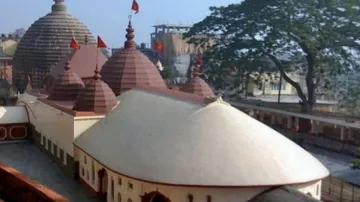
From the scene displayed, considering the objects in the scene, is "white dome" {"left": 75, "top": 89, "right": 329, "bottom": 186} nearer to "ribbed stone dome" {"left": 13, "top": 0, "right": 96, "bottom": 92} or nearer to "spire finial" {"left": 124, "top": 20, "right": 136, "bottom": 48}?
"spire finial" {"left": 124, "top": 20, "right": 136, "bottom": 48}

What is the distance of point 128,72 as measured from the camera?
950 inches

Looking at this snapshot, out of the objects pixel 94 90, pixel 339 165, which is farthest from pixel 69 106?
pixel 339 165

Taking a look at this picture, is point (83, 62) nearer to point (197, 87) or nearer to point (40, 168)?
point (197, 87)

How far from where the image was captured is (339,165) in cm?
2867

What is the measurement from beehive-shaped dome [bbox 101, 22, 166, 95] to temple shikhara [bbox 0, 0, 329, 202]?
46 mm

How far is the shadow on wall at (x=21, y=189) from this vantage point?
580 inches

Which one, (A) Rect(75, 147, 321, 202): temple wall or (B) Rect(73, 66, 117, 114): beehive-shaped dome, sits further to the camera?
(B) Rect(73, 66, 117, 114): beehive-shaped dome

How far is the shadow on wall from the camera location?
1474 cm

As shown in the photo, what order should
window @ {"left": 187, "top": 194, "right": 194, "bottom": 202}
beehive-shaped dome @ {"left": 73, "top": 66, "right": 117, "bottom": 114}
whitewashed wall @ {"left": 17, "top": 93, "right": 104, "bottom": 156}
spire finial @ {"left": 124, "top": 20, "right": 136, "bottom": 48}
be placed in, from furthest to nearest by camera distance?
1. spire finial @ {"left": 124, "top": 20, "right": 136, "bottom": 48}
2. beehive-shaped dome @ {"left": 73, "top": 66, "right": 117, "bottom": 114}
3. whitewashed wall @ {"left": 17, "top": 93, "right": 104, "bottom": 156}
4. window @ {"left": 187, "top": 194, "right": 194, "bottom": 202}

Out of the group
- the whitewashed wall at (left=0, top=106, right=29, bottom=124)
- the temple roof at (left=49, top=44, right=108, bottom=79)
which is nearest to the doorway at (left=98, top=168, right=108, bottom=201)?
the whitewashed wall at (left=0, top=106, right=29, bottom=124)

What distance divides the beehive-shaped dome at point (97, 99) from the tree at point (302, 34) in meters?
19.4

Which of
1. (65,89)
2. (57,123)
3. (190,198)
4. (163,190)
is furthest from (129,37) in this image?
(190,198)

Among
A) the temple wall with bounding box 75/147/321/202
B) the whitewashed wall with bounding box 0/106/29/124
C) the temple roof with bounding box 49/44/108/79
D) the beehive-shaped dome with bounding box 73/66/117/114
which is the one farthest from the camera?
the temple roof with bounding box 49/44/108/79

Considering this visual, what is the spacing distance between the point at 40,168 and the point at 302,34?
2178cm
